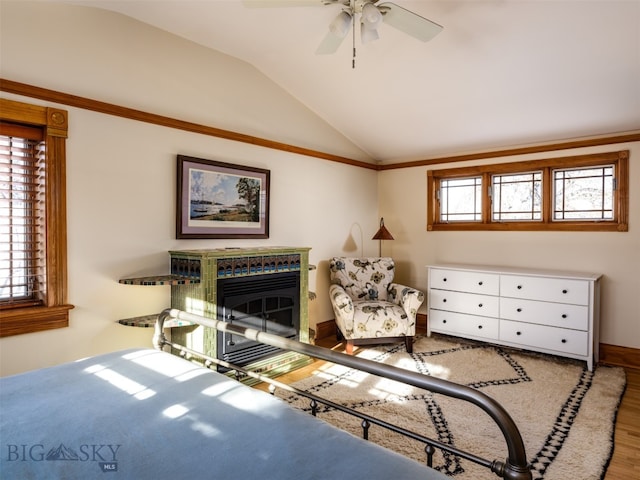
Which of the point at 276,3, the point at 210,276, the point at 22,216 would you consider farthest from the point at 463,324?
the point at 22,216

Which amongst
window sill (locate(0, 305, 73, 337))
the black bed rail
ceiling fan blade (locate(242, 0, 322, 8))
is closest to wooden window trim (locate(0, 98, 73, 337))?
window sill (locate(0, 305, 73, 337))

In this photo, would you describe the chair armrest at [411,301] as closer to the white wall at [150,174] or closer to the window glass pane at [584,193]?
the white wall at [150,174]

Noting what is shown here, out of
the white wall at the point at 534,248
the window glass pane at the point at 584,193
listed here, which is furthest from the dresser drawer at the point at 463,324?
the window glass pane at the point at 584,193

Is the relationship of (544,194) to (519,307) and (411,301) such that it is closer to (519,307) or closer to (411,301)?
(519,307)

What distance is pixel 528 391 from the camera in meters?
3.09

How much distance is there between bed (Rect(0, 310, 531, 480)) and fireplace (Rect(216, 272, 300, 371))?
4.77 feet

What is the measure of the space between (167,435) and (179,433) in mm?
34

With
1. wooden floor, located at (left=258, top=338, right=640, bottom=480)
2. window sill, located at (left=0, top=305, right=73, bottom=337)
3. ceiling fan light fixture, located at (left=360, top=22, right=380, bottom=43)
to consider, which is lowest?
wooden floor, located at (left=258, top=338, right=640, bottom=480)

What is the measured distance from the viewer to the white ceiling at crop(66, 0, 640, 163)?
102 inches

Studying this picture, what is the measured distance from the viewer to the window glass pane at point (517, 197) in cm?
429

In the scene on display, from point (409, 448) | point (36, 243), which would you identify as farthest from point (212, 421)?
point (36, 243)

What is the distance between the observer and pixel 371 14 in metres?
2.03

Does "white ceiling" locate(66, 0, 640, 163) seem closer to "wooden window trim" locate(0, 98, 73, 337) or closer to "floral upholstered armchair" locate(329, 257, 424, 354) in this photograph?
"wooden window trim" locate(0, 98, 73, 337)

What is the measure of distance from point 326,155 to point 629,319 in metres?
3.47
